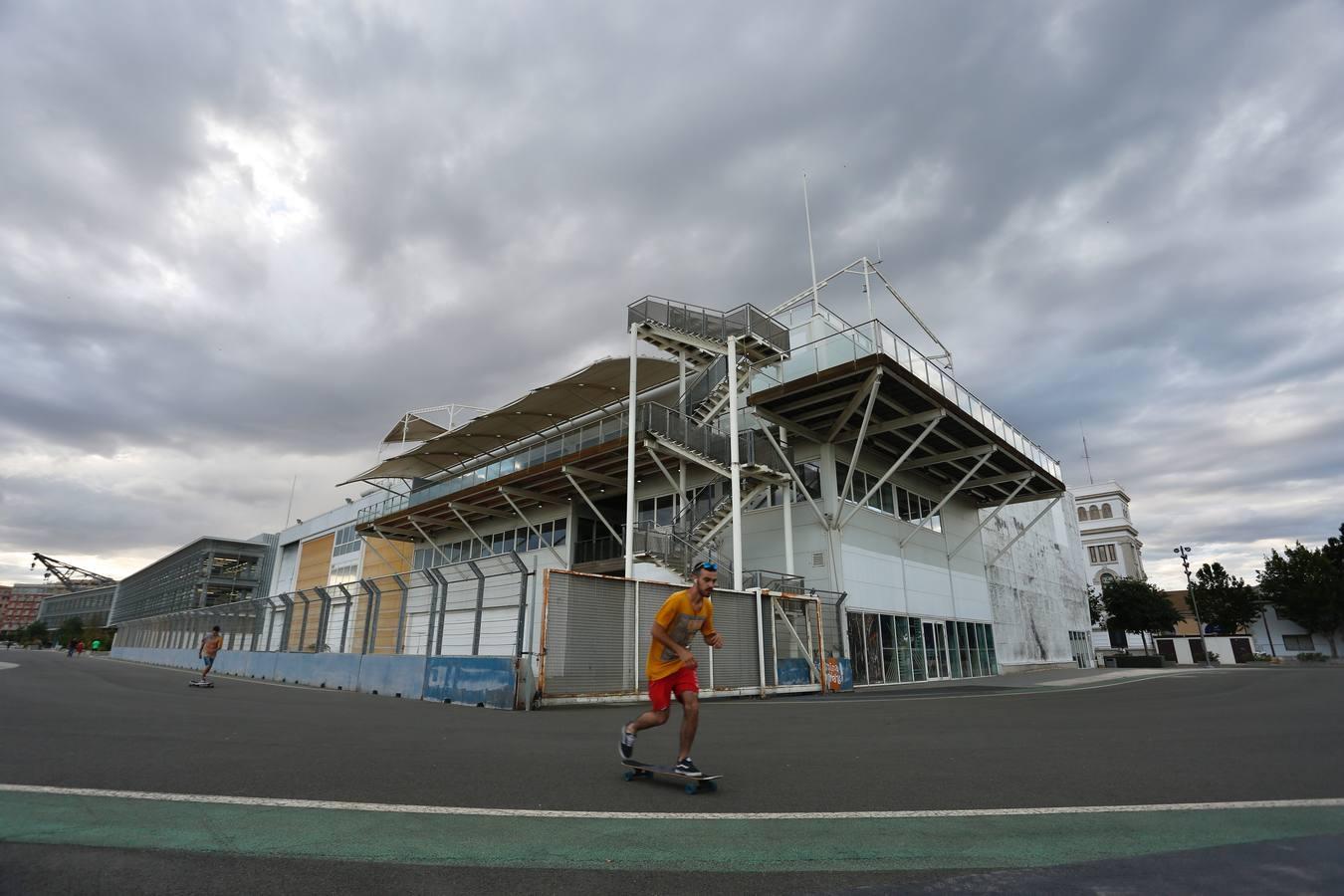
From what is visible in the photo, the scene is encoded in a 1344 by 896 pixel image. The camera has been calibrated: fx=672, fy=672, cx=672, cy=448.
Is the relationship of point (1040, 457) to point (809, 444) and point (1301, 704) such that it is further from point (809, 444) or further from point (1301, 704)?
point (1301, 704)

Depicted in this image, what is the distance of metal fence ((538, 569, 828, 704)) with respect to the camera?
39.8 ft

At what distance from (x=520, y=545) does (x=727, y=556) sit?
1249 centimetres

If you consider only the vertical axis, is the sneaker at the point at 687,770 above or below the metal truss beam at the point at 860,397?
below

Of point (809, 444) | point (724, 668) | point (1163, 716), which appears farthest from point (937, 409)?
point (1163, 716)

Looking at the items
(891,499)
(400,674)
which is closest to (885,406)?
(891,499)

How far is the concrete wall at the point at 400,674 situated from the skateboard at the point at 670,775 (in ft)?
23.6

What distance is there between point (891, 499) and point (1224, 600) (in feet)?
184

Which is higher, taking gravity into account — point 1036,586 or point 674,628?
point 1036,586

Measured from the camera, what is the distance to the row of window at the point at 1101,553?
8381 centimetres

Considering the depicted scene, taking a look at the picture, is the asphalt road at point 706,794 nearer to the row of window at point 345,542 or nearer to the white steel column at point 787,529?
the white steel column at point 787,529

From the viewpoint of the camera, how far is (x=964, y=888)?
8.32 ft

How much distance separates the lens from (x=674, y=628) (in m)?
4.80

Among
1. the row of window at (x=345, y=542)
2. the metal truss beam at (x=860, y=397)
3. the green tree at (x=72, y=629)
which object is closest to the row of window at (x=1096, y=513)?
the metal truss beam at (x=860, y=397)

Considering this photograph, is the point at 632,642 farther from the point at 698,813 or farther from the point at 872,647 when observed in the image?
the point at 872,647
